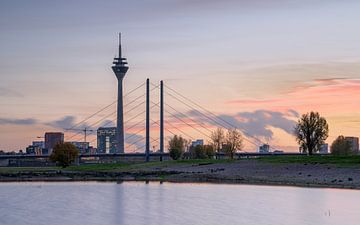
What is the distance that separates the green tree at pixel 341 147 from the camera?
136000mm

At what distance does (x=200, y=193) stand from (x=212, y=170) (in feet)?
134

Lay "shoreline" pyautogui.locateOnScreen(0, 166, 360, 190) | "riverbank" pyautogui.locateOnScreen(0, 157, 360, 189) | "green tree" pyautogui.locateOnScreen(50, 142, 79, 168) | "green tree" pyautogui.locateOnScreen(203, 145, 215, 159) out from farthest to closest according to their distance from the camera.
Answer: "green tree" pyautogui.locateOnScreen(203, 145, 215, 159)
"green tree" pyautogui.locateOnScreen(50, 142, 79, 168)
"riverbank" pyautogui.locateOnScreen(0, 157, 360, 189)
"shoreline" pyautogui.locateOnScreen(0, 166, 360, 190)

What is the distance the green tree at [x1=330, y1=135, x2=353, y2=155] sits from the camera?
446 ft

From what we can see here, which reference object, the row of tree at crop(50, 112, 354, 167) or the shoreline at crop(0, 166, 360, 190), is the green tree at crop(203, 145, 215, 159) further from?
the shoreline at crop(0, 166, 360, 190)

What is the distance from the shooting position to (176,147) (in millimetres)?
166125

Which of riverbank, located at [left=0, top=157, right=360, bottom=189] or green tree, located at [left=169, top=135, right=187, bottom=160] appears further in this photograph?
green tree, located at [left=169, top=135, right=187, bottom=160]

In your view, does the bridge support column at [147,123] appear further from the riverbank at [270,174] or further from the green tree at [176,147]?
the riverbank at [270,174]

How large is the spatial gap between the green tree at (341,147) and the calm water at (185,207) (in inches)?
2904

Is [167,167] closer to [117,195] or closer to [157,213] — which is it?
[117,195]

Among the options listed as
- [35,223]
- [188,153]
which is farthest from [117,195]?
[188,153]

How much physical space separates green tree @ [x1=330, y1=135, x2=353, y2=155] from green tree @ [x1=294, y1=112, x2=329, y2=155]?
34.6 feet

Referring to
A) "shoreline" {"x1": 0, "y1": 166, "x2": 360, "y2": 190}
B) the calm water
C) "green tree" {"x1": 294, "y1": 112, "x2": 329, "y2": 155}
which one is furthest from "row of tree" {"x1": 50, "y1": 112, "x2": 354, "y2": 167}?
the calm water

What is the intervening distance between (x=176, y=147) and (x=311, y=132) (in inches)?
1853

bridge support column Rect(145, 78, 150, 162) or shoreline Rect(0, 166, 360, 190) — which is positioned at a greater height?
bridge support column Rect(145, 78, 150, 162)
